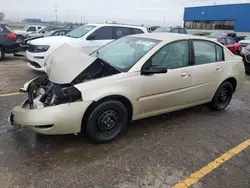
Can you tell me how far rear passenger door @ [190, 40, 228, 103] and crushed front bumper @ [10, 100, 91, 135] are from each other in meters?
2.18

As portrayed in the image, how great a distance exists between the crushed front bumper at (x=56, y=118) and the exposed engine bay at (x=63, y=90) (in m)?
0.09

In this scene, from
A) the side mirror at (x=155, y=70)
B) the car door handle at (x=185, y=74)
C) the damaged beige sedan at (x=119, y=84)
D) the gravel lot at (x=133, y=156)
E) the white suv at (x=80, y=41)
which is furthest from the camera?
the white suv at (x=80, y=41)

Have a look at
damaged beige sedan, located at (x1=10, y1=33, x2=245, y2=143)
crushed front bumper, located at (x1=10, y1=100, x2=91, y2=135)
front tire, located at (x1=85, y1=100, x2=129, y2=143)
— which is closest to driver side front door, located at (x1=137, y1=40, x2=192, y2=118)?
damaged beige sedan, located at (x1=10, y1=33, x2=245, y2=143)

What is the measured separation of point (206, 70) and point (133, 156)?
88.6 inches

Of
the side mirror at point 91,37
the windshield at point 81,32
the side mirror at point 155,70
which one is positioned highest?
the windshield at point 81,32

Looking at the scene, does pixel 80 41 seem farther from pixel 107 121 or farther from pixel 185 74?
pixel 107 121

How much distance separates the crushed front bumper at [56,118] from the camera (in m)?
3.02


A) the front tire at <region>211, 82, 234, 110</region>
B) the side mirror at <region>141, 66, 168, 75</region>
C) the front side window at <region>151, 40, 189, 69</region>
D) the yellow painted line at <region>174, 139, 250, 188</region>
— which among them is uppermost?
the front side window at <region>151, 40, 189, 69</region>

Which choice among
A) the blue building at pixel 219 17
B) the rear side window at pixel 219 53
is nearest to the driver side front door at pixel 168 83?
the rear side window at pixel 219 53

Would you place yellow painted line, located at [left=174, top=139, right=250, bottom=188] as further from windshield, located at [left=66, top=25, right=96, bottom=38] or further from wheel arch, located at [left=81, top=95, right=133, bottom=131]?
windshield, located at [left=66, top=25, right=96, bottom=38]

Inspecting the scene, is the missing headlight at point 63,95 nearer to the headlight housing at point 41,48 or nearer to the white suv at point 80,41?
the white suv at point 80,41

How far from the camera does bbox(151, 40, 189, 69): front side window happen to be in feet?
12.7

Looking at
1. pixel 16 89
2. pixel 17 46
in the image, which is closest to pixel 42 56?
pixel 16 89

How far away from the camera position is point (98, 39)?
8.12 metres
